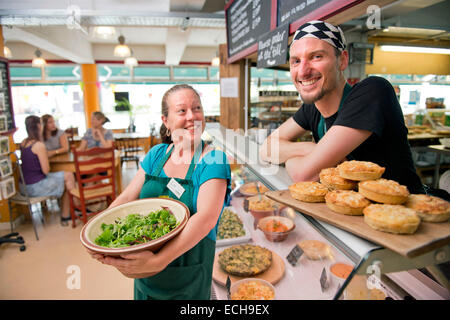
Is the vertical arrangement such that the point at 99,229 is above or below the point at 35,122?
below

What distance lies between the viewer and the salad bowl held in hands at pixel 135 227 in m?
1.00

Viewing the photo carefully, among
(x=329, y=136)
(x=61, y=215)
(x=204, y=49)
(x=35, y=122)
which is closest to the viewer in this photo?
(x=329, y=136)

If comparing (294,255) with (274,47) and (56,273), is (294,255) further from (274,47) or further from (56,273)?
(56,273)

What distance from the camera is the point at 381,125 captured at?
101cm

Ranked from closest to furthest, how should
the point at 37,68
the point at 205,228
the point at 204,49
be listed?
the point at 205,228 < the point at 37,68 < the point at 204,49

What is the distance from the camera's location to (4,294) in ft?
9.80

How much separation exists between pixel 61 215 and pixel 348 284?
529 cm

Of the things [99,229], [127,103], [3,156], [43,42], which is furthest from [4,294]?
[127,103]

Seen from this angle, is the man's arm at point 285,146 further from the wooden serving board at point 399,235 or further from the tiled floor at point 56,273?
the tiled floor at point 56,273

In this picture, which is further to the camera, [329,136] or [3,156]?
[3,156]

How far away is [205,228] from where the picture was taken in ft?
3.83

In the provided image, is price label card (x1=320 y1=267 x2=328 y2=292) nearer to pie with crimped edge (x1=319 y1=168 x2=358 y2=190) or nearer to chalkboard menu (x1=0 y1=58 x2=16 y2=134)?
pie with crimped edge (x1=319 y1=168 x2=358 y2=190)

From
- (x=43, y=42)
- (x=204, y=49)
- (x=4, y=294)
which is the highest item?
(x=204, y=49)

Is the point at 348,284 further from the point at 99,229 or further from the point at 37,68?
the point at 37,68
